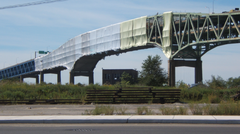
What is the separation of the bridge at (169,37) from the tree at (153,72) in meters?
3.06

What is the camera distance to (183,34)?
4909 centimetres

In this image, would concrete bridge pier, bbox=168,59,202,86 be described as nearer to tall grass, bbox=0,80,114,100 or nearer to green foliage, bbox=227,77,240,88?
green foliage, bbox=227,77,240,88

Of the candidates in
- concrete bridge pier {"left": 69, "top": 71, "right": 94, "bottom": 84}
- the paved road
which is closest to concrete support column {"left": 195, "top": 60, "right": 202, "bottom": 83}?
concrete bridge pier {"left": 69, "top": 71, "right": 94, "bottom": 84}

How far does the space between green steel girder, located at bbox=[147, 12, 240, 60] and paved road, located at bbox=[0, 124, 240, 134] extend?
113 ft

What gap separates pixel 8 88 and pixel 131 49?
116ft

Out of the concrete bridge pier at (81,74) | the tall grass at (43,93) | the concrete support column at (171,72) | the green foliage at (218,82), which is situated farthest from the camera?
the concrete bridge pier at (81,74)

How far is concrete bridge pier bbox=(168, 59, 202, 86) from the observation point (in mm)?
Result: 49938

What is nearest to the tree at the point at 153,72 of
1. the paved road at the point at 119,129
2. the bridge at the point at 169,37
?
the bridge at the point at 169,37

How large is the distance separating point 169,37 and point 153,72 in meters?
7.44

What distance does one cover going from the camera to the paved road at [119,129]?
9905mm

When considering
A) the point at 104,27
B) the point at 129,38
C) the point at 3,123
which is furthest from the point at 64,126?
the point at 104,27

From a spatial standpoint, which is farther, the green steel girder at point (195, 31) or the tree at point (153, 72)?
the tree at point (153, 72)

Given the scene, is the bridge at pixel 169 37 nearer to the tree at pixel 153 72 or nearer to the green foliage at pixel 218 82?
the tree at pixel 153 72

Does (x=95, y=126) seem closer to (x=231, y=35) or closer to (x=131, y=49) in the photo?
(x=231, y=35)
